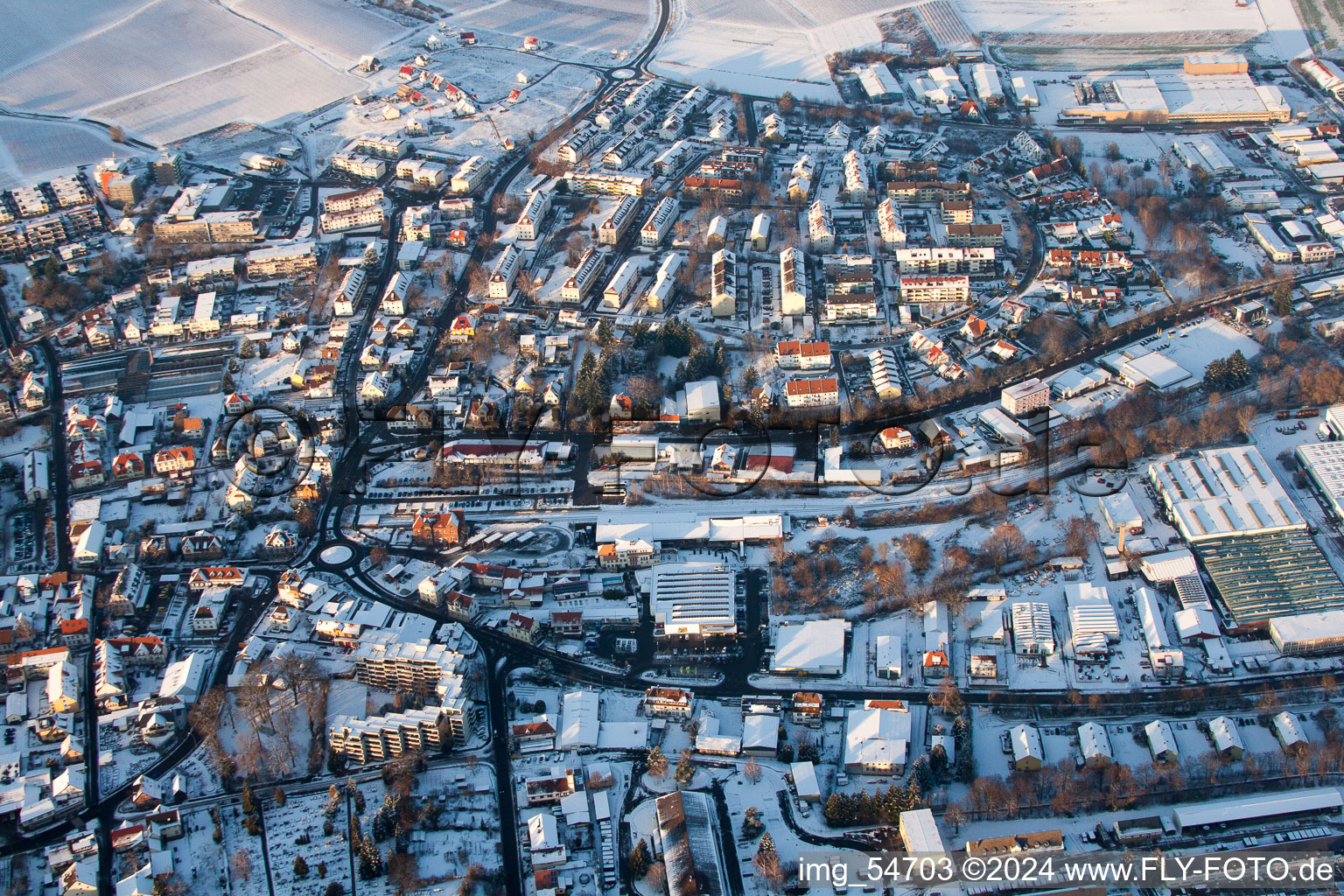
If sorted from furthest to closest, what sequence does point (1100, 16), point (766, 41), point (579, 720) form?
point (1100, 16)
point (766, 41)
point (579, 720)

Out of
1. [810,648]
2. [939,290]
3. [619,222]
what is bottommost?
[810,648]

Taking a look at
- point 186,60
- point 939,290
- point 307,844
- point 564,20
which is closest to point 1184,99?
point 939,290

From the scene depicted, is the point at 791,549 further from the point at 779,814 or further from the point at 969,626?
the point at 779,814

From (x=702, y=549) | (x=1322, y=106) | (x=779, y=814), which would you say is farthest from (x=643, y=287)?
(x=1322, y=106)

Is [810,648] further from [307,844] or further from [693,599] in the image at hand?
[307,844]

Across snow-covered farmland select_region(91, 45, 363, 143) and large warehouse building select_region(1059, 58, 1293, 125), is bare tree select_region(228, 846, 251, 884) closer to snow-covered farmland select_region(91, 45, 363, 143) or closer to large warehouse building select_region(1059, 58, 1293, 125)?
snow-covered farmland select_region(91, 45, 363, 143)

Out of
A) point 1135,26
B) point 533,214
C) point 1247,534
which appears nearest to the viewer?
point 1247,534
